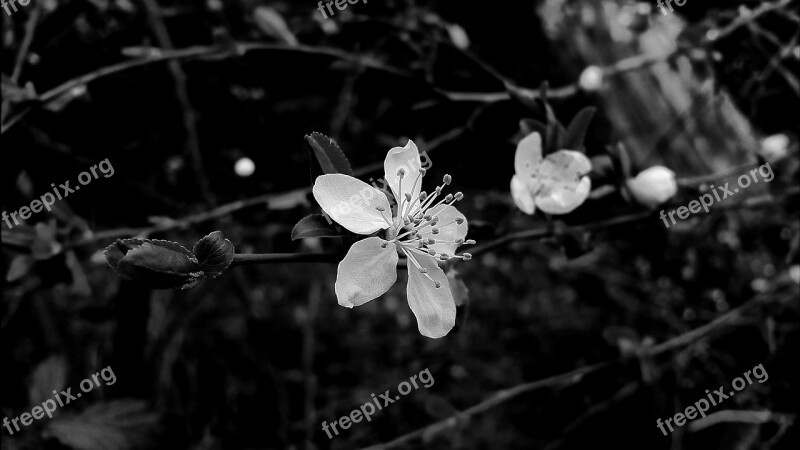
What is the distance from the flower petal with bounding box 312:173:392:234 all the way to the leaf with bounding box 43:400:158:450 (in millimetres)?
926

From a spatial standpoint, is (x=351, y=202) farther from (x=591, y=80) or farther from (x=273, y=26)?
(x=591, y=80)

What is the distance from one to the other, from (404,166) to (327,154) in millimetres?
107

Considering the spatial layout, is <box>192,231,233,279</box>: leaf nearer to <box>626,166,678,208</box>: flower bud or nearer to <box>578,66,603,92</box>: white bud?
<box>626,166,678,208</box>: flower bud

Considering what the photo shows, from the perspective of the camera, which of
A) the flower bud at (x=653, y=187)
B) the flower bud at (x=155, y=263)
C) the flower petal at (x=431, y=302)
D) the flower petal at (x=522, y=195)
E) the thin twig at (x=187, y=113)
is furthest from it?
the thin twig at (x=187, y=113)

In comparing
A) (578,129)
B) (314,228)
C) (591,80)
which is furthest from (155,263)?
(591,80)

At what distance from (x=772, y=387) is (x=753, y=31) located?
79cm

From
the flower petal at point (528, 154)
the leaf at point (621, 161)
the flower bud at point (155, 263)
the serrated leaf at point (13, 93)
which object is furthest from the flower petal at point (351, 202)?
the serrated leaf at point (13, 93)

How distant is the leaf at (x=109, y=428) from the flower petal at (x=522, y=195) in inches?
40.3

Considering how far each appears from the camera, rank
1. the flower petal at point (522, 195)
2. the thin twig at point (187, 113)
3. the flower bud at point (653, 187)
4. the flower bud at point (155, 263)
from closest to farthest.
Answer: the flower bud at point (155, 263) → the flower petal at point (522, 195) → the flower bud at point (653, 187) → the thin twig at point (187, 113)

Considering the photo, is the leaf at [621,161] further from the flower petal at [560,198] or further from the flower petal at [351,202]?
the flower petal at [351,202]

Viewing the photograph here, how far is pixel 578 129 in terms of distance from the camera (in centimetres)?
104

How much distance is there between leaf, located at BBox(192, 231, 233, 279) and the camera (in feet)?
2.28

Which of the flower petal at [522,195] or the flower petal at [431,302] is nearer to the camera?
the flower petal at [431,302]

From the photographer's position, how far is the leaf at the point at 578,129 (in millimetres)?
1016
